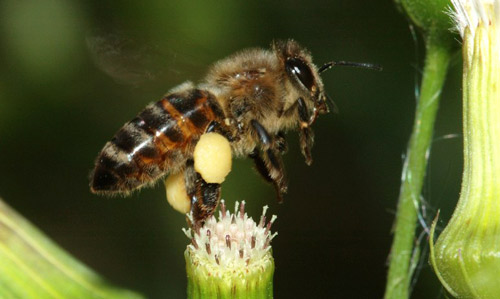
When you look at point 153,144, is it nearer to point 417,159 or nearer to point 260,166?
point 260,166

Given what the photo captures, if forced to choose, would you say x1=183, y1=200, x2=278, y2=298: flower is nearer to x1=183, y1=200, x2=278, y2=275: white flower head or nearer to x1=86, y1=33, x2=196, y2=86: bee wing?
x1=183, y1=200, x2=278, y2=275: white flower head

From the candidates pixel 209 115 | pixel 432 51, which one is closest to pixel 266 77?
pixel 209 115

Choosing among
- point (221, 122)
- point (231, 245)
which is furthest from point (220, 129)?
point (231, 245)

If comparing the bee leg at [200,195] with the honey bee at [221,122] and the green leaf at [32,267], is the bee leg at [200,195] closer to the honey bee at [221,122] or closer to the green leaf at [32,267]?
the honey bee at [221,122]

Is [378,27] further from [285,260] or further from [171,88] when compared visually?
[171,88]

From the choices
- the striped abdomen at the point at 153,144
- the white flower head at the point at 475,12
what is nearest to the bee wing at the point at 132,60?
the striped abdomen at the point at 153,144
